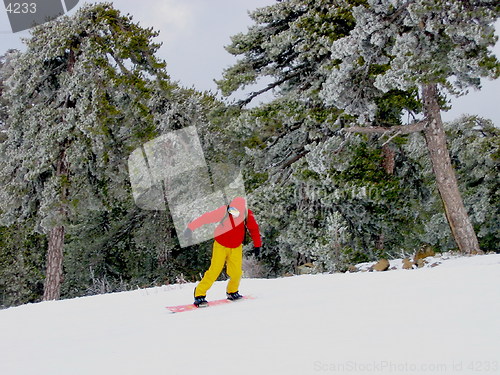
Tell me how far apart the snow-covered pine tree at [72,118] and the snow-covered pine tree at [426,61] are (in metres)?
7.14

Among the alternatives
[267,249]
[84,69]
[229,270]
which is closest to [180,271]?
[267,249]

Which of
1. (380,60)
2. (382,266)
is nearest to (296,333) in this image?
(382,266)

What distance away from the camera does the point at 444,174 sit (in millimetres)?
12578

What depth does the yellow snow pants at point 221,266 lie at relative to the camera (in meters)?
7.05

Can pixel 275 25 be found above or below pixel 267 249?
above

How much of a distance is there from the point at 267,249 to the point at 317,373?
582 inches

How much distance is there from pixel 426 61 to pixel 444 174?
294 centimetres

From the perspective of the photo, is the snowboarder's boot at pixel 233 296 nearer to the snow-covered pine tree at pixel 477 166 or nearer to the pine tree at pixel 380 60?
the pine tree at pixel 380 60

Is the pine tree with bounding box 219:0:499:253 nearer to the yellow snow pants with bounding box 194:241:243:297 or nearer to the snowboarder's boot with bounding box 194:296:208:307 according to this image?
the yellow snow pants with bounding box 194:241:243:297

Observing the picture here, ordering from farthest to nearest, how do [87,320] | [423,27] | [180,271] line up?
[180,271] → [423,27] → [87,320]

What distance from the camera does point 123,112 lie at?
1717 centimetres

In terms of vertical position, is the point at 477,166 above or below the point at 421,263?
above

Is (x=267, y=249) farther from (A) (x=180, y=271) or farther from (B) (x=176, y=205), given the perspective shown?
(A) (x=180, y=271)

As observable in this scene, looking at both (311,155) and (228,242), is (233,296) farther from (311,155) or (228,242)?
(311,155)
